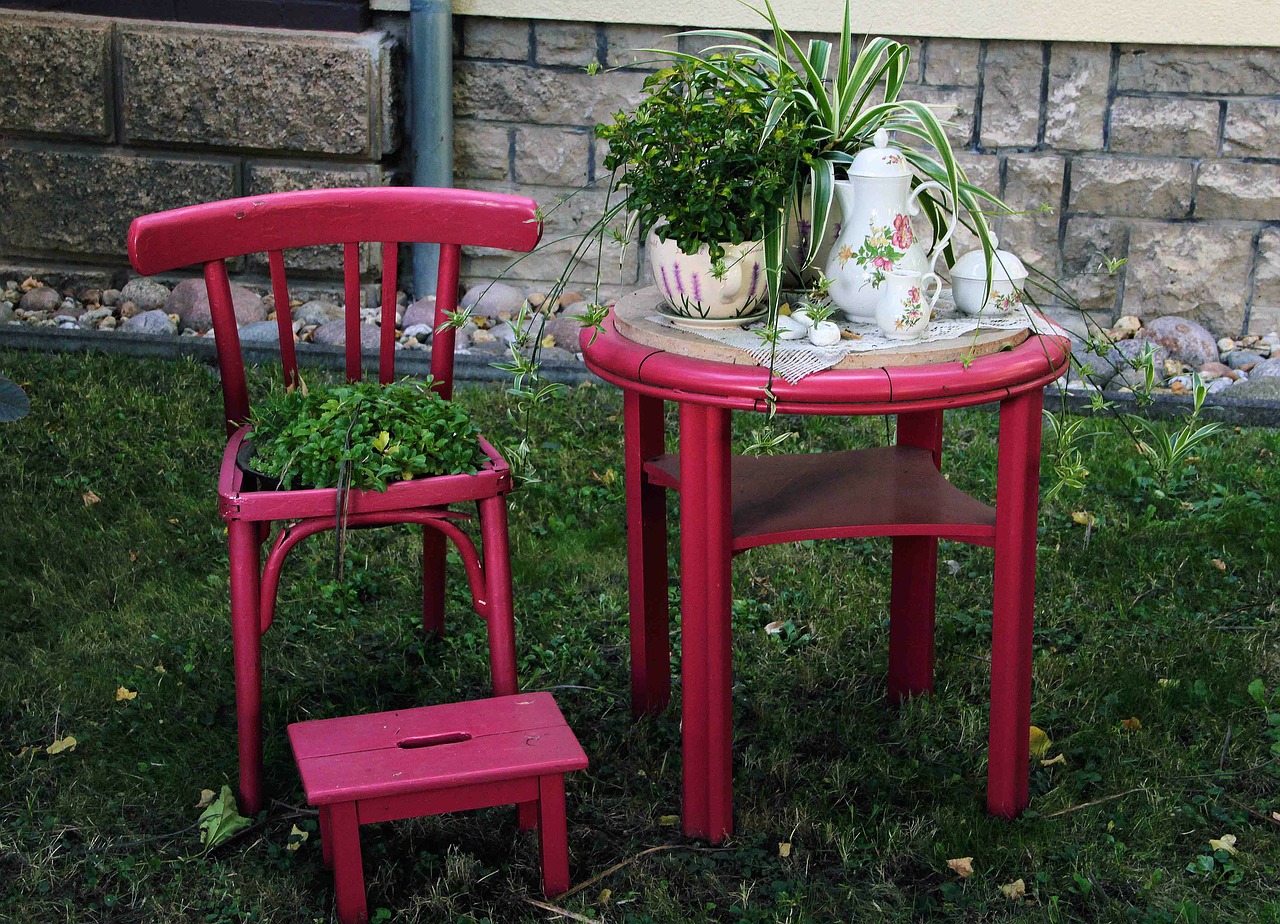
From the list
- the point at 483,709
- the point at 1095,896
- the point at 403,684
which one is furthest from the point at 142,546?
the point at 1095,896

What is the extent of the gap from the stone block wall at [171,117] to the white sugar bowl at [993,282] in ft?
9.64

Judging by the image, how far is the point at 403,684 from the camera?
8.93ft

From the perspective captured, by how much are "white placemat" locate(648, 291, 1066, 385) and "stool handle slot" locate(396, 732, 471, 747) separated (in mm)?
738

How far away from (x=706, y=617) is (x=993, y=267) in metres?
0.74

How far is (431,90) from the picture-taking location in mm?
4633

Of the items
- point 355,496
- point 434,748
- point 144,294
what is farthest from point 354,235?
point 144,294

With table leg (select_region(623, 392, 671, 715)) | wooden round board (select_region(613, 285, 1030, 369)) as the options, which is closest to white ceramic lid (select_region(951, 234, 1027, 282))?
wooden round board (select_region(613, 285, 1030, 369))

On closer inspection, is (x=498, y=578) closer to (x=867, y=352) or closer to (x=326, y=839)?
(x=326, y=839)

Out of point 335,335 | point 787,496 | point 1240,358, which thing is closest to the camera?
point 787,496

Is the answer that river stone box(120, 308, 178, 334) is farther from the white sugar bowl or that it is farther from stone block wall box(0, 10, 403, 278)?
the white sugar bowl

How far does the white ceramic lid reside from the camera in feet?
7.10

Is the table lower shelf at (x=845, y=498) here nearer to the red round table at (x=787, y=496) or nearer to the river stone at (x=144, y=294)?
the red round table at (x=787, y=496)

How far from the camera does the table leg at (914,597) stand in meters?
2.54

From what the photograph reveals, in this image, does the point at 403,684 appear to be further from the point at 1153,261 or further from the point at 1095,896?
the point at 1153,261
